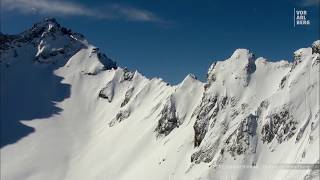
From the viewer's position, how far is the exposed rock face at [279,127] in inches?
4417

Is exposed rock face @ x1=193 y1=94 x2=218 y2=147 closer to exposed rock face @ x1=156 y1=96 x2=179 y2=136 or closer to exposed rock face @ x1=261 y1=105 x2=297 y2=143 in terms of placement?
exposed rock face @ x1=261 y1=105 x2=297 y2=143

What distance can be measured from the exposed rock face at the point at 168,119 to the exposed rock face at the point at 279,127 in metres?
36.6

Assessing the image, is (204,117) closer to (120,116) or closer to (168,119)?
(168,119)

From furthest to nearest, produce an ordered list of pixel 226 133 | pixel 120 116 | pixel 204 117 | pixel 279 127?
pixel 120 116
pixel 204 117
pixel 226 133
pixel 279 127

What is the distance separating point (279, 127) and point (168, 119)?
42368 millimetres

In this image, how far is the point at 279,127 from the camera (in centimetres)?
11350

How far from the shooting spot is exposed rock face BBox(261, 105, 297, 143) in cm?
11219

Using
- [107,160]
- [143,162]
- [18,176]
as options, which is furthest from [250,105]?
[18,176]

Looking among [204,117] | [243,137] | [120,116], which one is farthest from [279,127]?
[120,116]

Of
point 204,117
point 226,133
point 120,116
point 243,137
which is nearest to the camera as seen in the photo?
point 243,137

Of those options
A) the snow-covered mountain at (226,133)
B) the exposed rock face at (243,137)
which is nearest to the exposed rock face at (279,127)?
the snow-covered mountain at (226,133)

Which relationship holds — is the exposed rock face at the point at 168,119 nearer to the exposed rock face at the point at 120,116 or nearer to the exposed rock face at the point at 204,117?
the exposed rock face at the point at 204,117

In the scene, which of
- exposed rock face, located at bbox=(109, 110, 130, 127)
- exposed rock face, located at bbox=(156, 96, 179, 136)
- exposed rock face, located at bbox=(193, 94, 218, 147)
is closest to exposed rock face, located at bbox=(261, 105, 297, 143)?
exposed rock face, located at bbox=(193, 94, 218, 147)

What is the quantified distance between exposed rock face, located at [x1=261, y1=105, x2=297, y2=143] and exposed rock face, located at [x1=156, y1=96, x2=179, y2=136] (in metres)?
36.6
